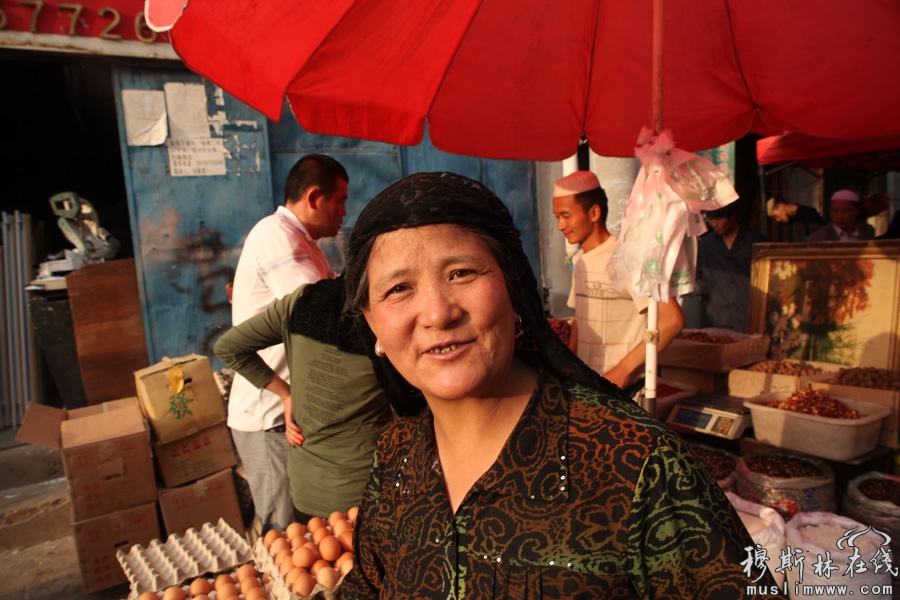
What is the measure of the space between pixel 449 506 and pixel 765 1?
255cm

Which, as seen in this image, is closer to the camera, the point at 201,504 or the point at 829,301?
the point at 829,301

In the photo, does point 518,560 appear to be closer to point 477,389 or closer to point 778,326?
point 477,389

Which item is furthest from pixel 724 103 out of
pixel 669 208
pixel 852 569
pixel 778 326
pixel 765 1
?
pixel 852 569

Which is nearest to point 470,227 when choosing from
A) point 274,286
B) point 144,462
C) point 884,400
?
point 274,286

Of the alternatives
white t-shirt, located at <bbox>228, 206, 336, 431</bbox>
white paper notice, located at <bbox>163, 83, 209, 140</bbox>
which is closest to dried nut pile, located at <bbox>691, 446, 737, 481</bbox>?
white t-shirt, located at <bbox>228, 206, 336, 431</bbox>

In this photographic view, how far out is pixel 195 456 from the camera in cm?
404

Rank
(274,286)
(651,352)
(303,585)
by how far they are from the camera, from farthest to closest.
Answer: (274,286)
(651,352)
(303,585)

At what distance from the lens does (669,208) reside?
220cm

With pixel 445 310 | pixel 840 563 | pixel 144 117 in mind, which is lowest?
pixel 840 563

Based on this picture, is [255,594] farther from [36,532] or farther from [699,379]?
[36,532]

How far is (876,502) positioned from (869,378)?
2.32 feet

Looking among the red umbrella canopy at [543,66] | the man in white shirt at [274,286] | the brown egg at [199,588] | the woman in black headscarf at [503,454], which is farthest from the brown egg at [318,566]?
the red umbrella canopy at [543,66]

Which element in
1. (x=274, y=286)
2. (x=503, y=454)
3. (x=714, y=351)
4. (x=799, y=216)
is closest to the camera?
(x=503, y=454)

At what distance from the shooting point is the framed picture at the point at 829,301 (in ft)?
11.0
